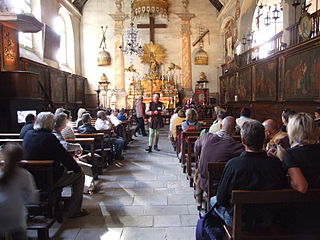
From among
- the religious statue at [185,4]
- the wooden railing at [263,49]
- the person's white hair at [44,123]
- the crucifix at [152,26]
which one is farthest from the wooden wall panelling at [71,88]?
the person's white hair at [44,123]

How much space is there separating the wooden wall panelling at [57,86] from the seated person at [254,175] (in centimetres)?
1128

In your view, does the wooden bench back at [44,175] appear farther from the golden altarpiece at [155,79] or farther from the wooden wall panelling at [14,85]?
the golden altarpiece at [155,79]

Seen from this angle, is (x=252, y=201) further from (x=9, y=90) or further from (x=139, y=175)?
(x=9, y=90)

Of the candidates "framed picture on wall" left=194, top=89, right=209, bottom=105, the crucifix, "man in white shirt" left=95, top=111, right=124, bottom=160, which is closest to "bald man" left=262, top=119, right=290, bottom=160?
"man in white shirt" left=95, top=111, right=124, bottom=160

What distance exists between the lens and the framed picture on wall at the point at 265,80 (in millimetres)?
8250

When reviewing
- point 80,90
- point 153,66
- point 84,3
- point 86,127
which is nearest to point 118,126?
point 86,127

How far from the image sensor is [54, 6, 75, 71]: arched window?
595 inches

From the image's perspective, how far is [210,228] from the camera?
2363 mm

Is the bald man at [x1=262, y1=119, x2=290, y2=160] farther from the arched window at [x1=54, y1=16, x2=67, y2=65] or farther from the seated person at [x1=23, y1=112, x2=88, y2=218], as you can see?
the arched window at [x1=54, y1=16, x2=67, y2=65]

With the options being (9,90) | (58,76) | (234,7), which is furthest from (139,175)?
(234,7)

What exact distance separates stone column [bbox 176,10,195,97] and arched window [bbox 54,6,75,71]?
21.4 ft

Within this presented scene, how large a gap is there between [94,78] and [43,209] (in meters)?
14.8

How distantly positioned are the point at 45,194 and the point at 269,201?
233cm

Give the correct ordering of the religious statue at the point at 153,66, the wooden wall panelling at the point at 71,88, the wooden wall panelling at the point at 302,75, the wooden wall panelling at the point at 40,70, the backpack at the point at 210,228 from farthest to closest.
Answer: the religious statue at the point at 153,66
the wooden wall panelling at the point at 71,88
the wooden wall panelling at the point at 40,70
the wooden wall panelling at the point at 302,75
the backpack at the point at 210,228
